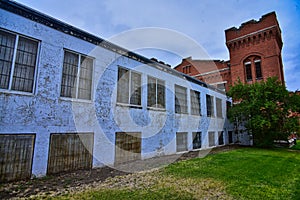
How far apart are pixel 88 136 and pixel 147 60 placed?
17.2ft

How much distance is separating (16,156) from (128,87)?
5.05 m

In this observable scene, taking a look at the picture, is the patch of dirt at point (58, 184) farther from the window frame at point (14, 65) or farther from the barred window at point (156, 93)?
the barred window at point (156, 93)

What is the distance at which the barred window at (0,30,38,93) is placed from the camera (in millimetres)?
5086

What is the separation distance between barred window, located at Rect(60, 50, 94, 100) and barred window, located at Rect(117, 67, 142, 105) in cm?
147

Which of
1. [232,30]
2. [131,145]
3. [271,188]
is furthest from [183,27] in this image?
[232,30]

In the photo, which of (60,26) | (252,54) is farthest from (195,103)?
(252,54)

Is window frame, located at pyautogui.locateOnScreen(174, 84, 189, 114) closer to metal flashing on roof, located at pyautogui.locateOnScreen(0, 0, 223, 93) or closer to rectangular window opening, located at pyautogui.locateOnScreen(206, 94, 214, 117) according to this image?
rectangular window opening, located at pyautogui.locateOnScreen(206, 94, 214, 117)

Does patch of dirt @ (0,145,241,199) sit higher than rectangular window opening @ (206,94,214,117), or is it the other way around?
rectangular window opening @ (206,94,214,117)

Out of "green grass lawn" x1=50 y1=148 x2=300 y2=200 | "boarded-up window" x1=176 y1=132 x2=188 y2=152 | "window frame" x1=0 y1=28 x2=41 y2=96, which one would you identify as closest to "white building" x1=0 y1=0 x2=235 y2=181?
"window frame" x1=0 y1=28 x2=41 y2=96

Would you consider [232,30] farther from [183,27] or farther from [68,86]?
[68,86]

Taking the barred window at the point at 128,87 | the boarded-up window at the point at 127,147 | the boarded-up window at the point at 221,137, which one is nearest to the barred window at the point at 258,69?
the boarded-up window at the point at 221,137

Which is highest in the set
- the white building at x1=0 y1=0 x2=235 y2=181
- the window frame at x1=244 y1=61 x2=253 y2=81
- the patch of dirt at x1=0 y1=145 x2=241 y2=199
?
the window frame at x1=244 y1=61 x2=253 y2=81

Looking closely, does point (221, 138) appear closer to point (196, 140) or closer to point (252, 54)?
point (196, 140)

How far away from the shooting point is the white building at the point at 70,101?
507 centimetres
